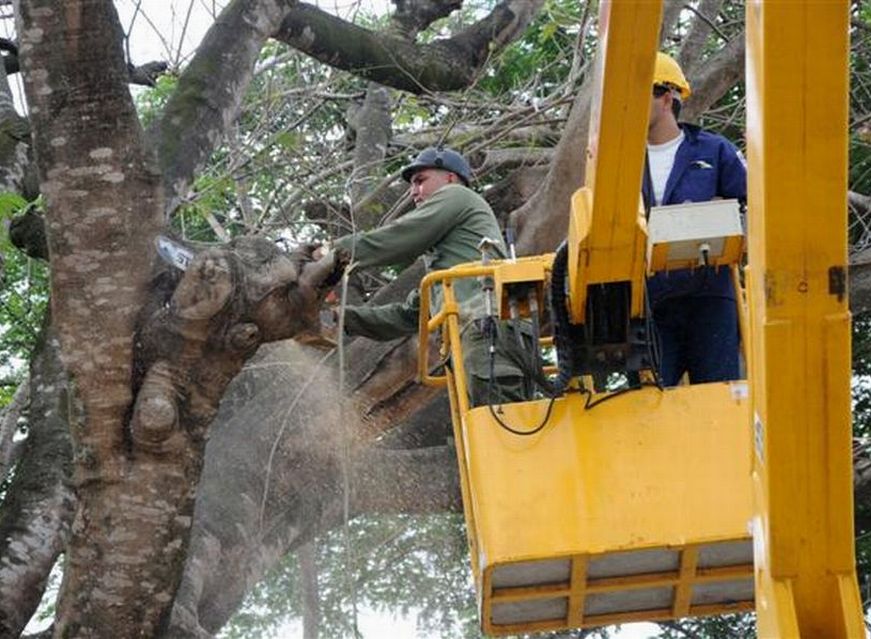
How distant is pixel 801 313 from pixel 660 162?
218 centimetres

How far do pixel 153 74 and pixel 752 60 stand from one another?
5.17m

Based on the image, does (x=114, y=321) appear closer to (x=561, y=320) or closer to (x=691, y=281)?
(x=561, y=320)

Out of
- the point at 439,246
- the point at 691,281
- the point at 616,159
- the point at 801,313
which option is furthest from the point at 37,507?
the point at 801,313

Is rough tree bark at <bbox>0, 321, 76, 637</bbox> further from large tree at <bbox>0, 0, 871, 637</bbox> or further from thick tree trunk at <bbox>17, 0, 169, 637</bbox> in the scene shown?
thick tree trunk at <bbox>17, 0, 169, 637</bbox>

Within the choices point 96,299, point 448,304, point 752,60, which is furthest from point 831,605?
point 96,299

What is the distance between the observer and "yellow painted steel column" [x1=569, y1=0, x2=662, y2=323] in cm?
509

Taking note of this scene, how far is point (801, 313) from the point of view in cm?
447

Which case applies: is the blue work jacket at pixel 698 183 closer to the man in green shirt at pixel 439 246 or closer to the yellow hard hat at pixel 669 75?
the yellow hard hat at pixel 669 75

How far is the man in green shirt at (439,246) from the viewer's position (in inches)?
264

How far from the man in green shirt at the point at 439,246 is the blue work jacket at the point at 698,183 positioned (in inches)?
24.8

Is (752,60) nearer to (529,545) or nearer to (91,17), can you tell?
(529,545)

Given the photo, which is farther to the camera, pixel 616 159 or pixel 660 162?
pixel 660 162

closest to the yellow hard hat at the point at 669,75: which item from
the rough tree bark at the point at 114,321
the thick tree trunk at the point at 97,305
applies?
the rough tree bark at the point at 114,321

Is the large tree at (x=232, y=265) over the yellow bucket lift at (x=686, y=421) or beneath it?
over
